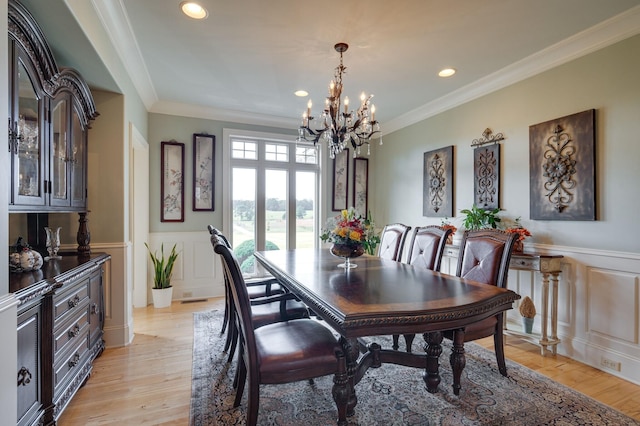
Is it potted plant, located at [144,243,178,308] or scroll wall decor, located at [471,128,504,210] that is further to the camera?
potted plant, located at [144,243,178,308]

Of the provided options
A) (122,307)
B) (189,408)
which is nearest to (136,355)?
(122,307)

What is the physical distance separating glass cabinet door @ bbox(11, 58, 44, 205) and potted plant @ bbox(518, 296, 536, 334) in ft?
12.5

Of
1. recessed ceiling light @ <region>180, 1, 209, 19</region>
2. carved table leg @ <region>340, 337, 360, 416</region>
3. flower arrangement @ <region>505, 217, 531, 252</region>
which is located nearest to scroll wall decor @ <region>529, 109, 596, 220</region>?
flower arrangement @ <region>505, 217, 531, 252</region>

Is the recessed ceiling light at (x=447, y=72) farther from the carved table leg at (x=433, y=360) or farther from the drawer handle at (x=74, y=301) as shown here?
the drawer handle at (x=74, y=301)

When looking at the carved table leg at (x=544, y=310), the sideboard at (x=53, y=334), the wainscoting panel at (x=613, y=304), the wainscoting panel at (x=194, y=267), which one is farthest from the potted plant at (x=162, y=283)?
the wainscoting panel at (x=613, y=304)

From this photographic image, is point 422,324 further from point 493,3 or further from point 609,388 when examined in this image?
point 493,3

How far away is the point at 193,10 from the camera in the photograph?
220cm

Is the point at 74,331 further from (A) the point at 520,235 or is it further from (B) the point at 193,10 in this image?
(A) the point at 520,235

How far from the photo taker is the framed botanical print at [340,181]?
5.22m

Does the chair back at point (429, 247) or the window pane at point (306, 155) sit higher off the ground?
the window pane at point (306, 155)

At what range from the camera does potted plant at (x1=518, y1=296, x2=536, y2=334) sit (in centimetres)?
282

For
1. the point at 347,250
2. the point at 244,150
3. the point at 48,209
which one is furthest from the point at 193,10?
the point at 244,150

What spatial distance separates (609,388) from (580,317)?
59 cm

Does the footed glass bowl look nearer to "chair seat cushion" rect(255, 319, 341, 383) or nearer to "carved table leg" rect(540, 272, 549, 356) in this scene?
"chair seat cushion" rect(255, 319, 341, 383)
